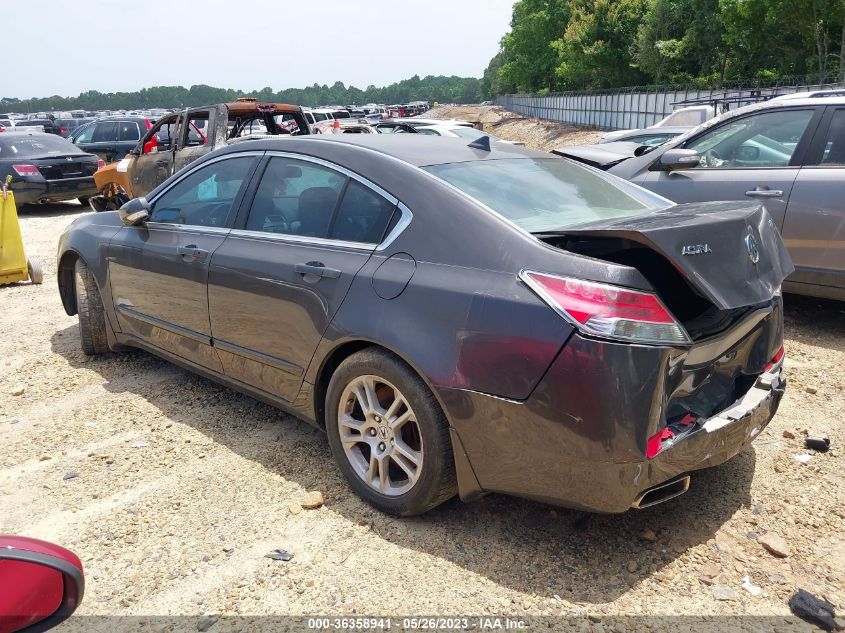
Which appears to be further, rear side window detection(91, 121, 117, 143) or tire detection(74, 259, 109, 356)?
rear side window detection(91, 121, 117, 143)

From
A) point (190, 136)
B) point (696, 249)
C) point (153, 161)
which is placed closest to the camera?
point (696, 249)

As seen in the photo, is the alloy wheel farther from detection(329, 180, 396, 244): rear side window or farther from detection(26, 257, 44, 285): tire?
detection(26, 257, 44, 285): tire

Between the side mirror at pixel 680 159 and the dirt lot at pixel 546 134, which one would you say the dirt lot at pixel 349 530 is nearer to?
the side mirror at pixel 680 159

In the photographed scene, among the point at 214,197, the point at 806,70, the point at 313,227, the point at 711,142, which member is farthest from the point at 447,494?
the point at 806,70

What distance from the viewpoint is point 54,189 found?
13555 mm

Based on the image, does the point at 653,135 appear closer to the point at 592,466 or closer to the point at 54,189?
the point at 592,466

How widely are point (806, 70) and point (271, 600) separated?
38.5 m

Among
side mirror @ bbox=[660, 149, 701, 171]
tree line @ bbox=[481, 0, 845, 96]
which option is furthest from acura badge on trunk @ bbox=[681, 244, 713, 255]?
tree line @ bbox=[481, 0, 845, 96]

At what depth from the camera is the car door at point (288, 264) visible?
Result: 3.34 m

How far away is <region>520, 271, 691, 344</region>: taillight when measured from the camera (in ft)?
8.25

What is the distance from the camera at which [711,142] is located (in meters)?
6.03

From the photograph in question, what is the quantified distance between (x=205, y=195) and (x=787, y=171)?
13.8 ft

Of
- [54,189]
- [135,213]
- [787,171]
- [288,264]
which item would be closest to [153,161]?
[54,189]

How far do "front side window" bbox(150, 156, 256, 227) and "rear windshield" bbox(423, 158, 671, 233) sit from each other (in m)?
1.41
